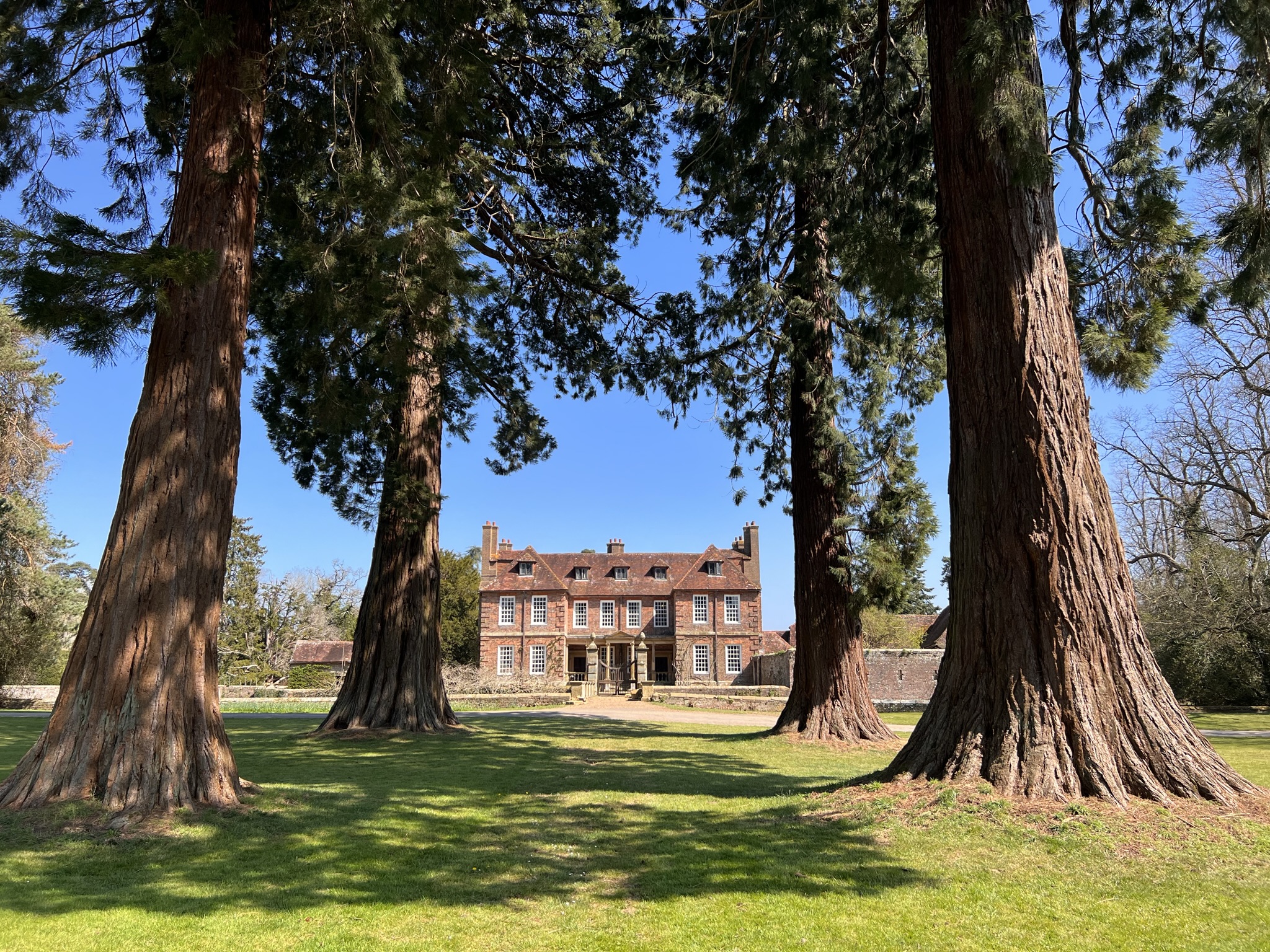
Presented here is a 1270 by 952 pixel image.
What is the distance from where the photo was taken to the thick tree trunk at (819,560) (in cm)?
1241

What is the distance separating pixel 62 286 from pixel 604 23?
29.0 ft

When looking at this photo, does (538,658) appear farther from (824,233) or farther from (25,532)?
(824,233)

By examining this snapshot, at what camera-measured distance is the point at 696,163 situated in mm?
8969

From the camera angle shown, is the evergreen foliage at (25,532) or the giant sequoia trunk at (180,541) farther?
the evergreen foliage at (25,532)

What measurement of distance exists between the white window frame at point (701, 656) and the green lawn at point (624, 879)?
3660cm

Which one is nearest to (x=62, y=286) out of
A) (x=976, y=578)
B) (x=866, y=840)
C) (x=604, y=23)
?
(x=866, y=840)

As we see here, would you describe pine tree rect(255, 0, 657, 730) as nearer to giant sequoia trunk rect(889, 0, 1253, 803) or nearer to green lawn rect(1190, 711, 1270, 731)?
giant sequoia trunk rect(889, 0, 1253, 803)

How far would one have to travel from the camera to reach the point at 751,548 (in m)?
45.3

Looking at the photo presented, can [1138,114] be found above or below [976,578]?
above

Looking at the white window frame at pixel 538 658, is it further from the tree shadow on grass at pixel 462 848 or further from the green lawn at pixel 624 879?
the green lawn at pixel 624 879

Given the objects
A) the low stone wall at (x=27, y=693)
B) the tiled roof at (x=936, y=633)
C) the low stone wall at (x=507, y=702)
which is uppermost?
the tiled roof at (x=936, y=633)

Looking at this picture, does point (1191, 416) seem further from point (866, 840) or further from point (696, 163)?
point (866, 840)

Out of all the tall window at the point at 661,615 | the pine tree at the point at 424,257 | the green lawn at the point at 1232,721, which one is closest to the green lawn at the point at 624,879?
the pine tree at the point at 424,257

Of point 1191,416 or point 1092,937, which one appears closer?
point 1092,937
